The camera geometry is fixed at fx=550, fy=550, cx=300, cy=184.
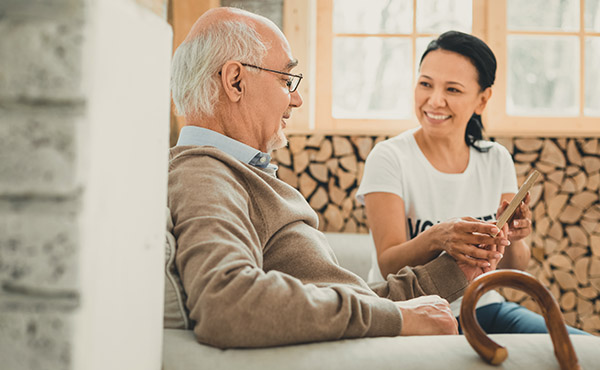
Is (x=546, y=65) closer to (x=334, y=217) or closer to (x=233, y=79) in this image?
(x=334, y=217)

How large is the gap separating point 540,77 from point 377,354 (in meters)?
2.73

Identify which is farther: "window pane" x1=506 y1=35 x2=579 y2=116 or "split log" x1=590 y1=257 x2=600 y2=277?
"window pane" x1=506 y1=35 x2=579 y2=116

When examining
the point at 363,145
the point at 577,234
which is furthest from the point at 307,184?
the point at 577,234

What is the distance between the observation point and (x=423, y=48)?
3061 mm

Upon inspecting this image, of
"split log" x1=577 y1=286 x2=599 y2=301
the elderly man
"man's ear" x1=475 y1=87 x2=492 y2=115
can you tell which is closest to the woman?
"man's ear" x1=475 y1=87 x2=492 y2=115

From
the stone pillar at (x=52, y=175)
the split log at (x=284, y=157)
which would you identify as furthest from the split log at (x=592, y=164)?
the stone pillar at (x=52, y=175)

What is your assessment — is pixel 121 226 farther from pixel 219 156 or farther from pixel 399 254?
pixel 399 254

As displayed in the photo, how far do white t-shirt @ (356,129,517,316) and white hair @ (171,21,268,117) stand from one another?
686 millimetres

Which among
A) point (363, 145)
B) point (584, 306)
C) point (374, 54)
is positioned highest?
point (374, 54)

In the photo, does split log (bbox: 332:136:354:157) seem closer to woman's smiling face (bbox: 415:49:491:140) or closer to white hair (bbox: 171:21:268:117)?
woman's smiling face (bbox: 415:49:491:140)

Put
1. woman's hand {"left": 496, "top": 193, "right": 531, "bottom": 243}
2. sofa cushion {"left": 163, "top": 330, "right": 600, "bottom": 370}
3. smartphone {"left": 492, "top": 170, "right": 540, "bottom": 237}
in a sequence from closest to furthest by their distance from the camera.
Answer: sofa cushion {"left": 163, "top": 330, "right": 600, "bottom": 370}
smartphone {"left": 492, "top": 170, "right": 540, "bottom": 237}
woman's hand {"left": 496, "top": 193, "right": 531, "bottom": 243}

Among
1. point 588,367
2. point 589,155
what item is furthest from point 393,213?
point 589,155

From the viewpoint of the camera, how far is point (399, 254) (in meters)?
1.65

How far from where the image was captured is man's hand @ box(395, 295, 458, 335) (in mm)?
989
